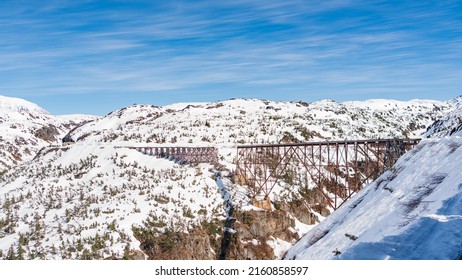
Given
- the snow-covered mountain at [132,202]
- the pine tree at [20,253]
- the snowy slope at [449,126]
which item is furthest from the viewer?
the snow-covered mountain at [132,202]

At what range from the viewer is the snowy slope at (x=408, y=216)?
11.9m

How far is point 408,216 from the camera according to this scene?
46.4ft

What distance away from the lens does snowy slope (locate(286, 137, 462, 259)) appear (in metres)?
11.9

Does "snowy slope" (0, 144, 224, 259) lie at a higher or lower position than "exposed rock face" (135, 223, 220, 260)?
higher

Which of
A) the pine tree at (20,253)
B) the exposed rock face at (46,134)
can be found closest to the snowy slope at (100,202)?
the pine tree at (20,253)

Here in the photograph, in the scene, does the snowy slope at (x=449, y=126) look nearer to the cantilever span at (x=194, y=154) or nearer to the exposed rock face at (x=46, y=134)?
the cantilever span at (x=194, y=154)

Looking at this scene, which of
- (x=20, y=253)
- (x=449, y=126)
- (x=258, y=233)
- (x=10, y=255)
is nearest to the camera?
(x=10, y=255)

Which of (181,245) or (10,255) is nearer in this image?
(10,255)

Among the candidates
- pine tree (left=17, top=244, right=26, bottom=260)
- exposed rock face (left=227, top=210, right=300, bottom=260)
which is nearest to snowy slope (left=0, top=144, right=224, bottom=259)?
A: pine tree (left=17, top=244, right=26, bottom=260)

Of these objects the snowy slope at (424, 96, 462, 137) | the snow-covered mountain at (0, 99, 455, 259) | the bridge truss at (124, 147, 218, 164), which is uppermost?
the snowy slope at (424, 96, 462, 137)

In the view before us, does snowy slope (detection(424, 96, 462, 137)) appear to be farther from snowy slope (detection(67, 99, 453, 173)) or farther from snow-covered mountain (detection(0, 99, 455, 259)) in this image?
snow-covered mountain (detection(0, 99, 455, 259))

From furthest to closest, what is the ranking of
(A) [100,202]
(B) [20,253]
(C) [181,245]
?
(A) [100,202]
(C) [181,245]
(B) [20,253]

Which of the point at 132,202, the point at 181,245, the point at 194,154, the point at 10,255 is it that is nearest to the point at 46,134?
the point at 194,154

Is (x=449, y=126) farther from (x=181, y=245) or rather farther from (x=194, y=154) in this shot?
(x=194, y=154)
